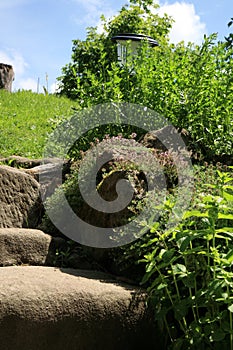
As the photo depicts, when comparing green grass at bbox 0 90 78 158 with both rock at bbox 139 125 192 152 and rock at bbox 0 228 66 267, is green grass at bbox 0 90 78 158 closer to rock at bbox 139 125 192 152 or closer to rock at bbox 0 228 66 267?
rock at bbox 139 125 192 152

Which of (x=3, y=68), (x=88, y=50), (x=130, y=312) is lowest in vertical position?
(x=130, y=312)

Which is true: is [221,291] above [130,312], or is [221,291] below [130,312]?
above

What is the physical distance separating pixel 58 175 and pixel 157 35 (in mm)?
14228

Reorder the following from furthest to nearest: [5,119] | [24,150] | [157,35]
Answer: [157,35], [5,119], [24,150]

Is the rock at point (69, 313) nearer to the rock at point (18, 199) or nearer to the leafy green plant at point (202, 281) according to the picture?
the leafy green plant at point (202, 281)

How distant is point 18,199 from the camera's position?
535 centimetres

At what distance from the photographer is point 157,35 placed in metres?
19.2

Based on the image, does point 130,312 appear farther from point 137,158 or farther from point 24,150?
point 24,150

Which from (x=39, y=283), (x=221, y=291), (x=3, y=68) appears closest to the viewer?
(x=221, y=291)

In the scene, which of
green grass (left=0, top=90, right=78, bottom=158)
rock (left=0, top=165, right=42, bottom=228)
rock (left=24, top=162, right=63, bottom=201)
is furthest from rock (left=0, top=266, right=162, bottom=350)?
green grass (left=0, top=90, right=78, bottom=158)

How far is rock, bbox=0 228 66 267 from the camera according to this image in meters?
4.48

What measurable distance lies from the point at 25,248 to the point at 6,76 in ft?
32.3

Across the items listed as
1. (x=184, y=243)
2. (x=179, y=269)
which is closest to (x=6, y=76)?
(x=179, y=269)

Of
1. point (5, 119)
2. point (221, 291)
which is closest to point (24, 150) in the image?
point (5, 119)
